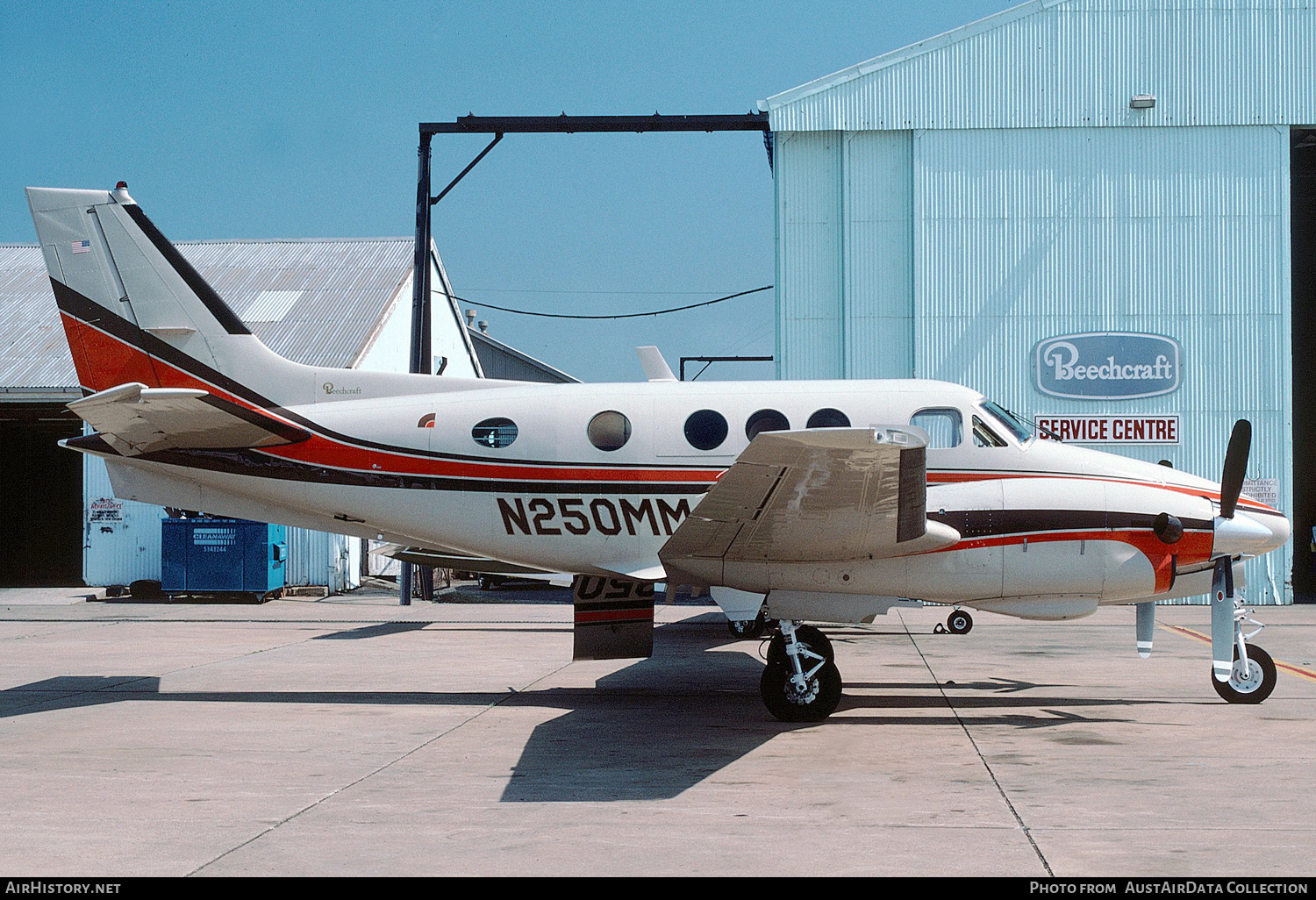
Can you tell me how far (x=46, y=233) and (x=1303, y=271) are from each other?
31106 millimetres

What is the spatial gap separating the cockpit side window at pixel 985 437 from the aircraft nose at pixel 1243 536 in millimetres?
2118

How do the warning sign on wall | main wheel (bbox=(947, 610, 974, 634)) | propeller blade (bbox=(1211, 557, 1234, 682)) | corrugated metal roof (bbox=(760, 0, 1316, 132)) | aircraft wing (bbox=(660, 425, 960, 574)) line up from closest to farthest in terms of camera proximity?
aircraft wing (bbox=(660, 425, 960, 574)), propeller blade (bbox=(1211, 557, 1234, 682)), main wheel (bbox=(947, 610, 974, 634)), the warning sign on wall, corrugated metal roof (bbox=(760, 0, 1316, 132))

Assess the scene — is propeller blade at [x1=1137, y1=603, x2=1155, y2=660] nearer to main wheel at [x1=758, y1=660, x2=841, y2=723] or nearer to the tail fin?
main wheel at [x1=758, y1=660, x2=841, y2=723]

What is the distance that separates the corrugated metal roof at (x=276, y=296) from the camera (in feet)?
96.4

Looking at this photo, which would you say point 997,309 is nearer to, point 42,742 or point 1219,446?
point 1219,446

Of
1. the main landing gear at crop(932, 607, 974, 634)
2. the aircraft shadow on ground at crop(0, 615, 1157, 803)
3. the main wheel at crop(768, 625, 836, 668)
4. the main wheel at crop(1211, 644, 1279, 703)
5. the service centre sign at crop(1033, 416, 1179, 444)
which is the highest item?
the service centre sign at crop(1033, 416, 1179, 444)

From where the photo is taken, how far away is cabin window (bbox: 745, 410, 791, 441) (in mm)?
11352

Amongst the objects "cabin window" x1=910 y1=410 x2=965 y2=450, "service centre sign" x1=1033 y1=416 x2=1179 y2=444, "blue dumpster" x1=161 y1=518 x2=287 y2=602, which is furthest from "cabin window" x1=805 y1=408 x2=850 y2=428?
"blue dumpster" x1=161 y1=518 x2=287 y2=602

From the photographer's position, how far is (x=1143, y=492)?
35.5ft

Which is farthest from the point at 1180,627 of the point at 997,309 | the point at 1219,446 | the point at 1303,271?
the point at 1303,271

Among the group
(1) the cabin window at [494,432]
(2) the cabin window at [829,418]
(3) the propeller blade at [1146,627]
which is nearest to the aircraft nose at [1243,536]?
(3) the propeller blade at [1146,627]

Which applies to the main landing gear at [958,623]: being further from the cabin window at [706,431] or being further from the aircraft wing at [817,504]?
the cabin window at [706,431]

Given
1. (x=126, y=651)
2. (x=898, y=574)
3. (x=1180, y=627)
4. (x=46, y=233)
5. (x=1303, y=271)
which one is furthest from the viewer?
(x=1303, y=271)

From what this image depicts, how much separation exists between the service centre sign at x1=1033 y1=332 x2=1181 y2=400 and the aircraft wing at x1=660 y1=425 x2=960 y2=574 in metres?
15.7
